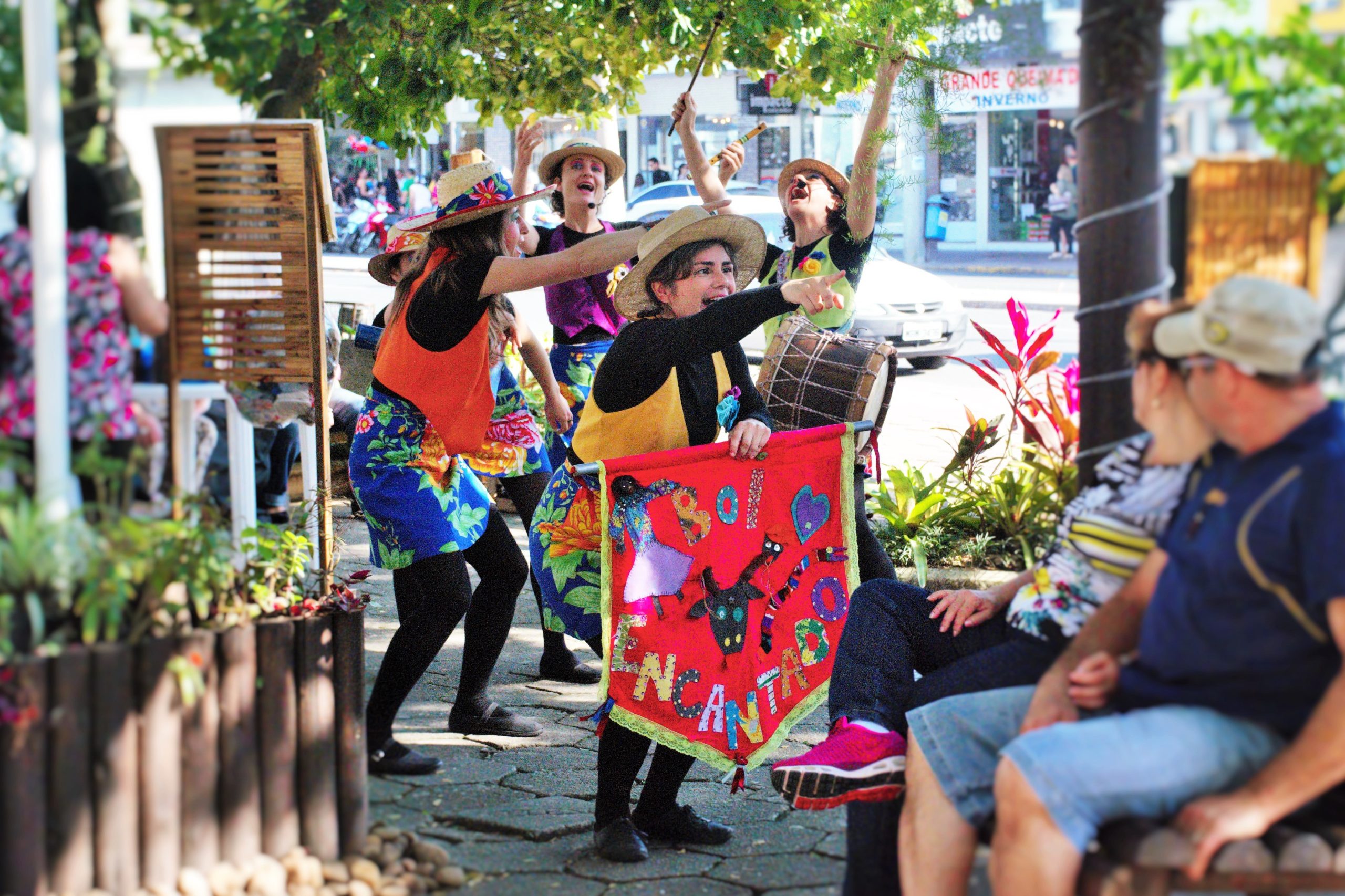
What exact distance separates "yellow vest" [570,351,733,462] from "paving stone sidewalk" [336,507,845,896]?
100cm

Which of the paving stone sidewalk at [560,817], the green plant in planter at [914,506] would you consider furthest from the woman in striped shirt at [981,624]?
the green plant in planter at [914,506]

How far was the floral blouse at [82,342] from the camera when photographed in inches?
114

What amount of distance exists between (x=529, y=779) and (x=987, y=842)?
5.62ft

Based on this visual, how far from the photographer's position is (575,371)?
5961mm

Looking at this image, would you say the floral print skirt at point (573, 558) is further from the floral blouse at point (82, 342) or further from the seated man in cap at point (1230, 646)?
the seated man in cap at point (1230, 646)

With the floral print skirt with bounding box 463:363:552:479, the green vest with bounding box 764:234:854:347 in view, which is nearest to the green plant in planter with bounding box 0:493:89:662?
the floral print skirt with bounding box 463:363:552:479

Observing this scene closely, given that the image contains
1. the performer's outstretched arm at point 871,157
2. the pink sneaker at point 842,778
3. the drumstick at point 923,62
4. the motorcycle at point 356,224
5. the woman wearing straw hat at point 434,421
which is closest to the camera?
the pink sneaker at point 842,778

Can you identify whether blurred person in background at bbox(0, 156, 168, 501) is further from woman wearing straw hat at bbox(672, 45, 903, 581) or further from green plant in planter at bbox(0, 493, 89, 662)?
woman wearing straw hat at bbox(672, 45, 903, 581)

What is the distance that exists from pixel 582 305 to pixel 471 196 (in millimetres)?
1632

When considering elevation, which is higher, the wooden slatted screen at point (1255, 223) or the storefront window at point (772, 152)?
the storefront window at point (772, 152)

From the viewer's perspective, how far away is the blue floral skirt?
594 centimetres

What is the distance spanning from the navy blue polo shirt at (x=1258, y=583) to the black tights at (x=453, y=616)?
2.19 m

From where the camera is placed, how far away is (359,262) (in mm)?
26016

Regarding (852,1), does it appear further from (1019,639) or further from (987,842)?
(987,842)
